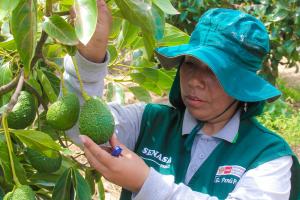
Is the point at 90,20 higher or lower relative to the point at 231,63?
higher

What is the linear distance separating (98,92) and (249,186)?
15.3 inches

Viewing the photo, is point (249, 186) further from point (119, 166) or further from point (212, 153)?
point (119, 166)

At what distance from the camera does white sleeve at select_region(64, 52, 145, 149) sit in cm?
116

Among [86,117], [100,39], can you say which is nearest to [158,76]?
[100,39]

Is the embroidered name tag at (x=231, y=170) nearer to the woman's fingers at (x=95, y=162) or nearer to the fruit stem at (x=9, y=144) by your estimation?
the woman's fingers at (x=95, y=162)

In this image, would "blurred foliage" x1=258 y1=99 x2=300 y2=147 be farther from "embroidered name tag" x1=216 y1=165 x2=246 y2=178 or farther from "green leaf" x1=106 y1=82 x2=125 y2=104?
"embroidered name tag" x1=216 y1=165 x2=246 y2=178

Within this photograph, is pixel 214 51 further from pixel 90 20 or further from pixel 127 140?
pixel 90 20

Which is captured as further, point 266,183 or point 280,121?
point 280,121

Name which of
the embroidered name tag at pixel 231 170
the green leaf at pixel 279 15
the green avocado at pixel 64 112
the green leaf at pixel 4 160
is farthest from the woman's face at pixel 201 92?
the green leaf at pixel 279 15

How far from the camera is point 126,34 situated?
1.28 metres

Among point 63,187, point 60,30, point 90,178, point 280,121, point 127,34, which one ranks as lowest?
point 280,121

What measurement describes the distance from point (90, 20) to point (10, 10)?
0.39 feet

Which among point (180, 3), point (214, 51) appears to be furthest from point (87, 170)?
point (180, 3)

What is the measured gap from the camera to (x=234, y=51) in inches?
48.2
